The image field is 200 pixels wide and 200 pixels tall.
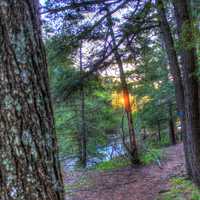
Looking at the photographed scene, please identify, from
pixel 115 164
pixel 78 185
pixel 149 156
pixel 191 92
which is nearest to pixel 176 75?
pixel 191 92

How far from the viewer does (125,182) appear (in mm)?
8742

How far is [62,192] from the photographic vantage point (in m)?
1.70

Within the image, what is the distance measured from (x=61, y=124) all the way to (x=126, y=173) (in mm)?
3705

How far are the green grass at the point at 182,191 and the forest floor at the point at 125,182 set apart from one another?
0.22 metres

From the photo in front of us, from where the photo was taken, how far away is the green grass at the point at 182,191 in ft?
21.0

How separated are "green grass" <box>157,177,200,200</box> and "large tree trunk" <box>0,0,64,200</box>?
5.15 meters

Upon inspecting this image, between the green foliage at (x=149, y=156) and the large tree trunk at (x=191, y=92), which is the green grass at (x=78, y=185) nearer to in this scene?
the green foliage at (x=149, y=156)

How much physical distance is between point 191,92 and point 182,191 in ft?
6.82

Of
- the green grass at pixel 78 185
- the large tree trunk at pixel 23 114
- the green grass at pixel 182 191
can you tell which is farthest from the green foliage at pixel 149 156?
the large tree trunk at pixel 23 114

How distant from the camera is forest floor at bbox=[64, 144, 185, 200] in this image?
7.62 metres

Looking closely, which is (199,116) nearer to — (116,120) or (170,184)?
(170,184)

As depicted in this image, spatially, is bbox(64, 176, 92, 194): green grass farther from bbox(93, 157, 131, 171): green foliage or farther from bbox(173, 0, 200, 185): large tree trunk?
bbox(173, 0, 200, 185): large tree trunk

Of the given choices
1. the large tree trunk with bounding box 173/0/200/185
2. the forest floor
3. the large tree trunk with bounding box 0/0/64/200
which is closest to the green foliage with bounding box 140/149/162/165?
the forest floor

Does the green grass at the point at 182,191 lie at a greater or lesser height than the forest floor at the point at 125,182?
greater
